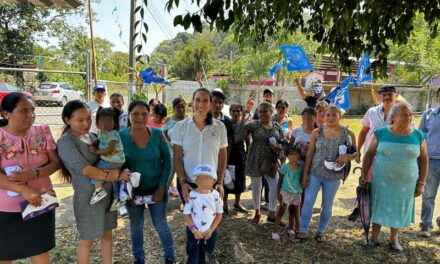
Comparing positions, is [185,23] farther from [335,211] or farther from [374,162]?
[335,211]

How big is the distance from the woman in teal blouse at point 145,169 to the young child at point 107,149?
22 cm

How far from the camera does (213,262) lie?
328cm

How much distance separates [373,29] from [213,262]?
256 centimetres

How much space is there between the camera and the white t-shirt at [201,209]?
2.93 meters

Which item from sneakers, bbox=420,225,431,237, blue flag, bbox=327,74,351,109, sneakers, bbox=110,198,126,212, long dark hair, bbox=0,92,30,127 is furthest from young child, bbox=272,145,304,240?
long dark hair, bbox=0,92,30,127

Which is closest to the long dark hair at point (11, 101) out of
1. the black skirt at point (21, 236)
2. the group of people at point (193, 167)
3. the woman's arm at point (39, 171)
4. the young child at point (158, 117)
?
the group of people at point (193, 167)

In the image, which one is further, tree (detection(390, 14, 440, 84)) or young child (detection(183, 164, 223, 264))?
tree (detection(390, 14, 440, 84))

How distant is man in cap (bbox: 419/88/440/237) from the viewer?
4.31m

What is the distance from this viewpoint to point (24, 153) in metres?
2.47

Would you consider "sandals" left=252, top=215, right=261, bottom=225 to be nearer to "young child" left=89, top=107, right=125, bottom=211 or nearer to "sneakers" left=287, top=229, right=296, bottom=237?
"sneakers" left=287, top=229, right=296, bottom=237

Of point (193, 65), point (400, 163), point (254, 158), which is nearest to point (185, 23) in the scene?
point (254, 158)

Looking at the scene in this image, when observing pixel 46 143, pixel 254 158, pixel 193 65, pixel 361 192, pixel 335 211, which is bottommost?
pixel 335 211

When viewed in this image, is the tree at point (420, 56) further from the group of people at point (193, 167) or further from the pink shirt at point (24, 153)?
the pink shirt at point (24, 153)

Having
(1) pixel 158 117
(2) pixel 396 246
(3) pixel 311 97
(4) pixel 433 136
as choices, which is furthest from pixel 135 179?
(4) pixel 433 136
